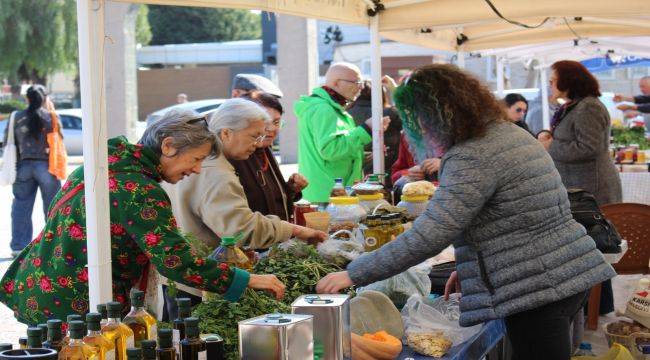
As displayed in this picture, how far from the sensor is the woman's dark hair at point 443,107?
119 inches

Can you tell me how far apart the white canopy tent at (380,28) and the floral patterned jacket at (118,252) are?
0.09 m

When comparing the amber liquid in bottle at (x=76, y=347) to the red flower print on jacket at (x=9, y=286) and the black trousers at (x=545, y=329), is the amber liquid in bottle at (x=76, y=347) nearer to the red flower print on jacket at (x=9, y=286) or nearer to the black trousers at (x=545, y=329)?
the red flower print on jacket at (x=9, y=286)

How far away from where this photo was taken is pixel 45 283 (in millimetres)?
3018

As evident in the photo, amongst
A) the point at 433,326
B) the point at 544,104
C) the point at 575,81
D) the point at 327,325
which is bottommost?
the point at 433,326

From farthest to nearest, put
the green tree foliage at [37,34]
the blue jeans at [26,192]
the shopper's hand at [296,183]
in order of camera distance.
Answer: the green tree foliage at [37,34], the blue jeans at [26,192], the shopper's hand at [296,183]

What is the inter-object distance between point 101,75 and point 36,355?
4.02ft

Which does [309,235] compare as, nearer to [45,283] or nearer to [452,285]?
[452,285]

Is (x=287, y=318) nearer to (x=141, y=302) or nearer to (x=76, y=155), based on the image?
(x=141, y=302)

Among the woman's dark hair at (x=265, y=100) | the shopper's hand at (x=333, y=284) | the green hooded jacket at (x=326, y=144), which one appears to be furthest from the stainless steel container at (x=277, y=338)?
the green hooded jacket at (x=326, y=144)

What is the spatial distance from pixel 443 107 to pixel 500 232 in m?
0.45

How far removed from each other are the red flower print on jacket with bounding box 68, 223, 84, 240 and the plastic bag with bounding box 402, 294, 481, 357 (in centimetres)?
115

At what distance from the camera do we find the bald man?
6.08 m

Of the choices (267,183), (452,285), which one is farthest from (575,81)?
(452,285)

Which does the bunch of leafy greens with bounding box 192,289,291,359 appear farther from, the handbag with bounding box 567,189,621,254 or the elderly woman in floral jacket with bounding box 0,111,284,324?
the handbag with bounding box 567,189,621,254
